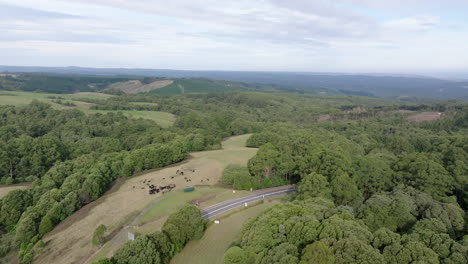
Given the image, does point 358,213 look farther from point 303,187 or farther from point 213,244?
point 213,244

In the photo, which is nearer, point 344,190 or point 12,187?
point 344,190

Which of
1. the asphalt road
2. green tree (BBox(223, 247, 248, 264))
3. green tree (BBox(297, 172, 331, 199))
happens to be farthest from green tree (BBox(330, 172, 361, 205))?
green tree (BBox(223, 247, 248, 264))

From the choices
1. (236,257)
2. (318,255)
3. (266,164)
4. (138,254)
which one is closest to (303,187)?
(266,164)

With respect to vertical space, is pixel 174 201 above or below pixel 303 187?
below

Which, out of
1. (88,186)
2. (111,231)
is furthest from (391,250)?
(88,186)

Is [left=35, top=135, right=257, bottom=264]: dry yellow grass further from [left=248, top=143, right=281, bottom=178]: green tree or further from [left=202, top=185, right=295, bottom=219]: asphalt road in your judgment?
[left=202, top=185, right=295, bottom=219]: asphalt road

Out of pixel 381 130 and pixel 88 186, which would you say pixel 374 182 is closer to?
pixel 88 186
